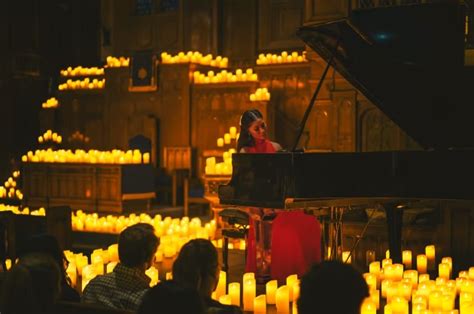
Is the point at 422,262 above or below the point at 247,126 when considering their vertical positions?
below

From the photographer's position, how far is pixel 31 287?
2803 mm

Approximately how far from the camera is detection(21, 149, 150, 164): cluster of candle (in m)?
11.1

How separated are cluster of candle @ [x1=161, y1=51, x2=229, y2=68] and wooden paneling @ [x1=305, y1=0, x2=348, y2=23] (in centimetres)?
288

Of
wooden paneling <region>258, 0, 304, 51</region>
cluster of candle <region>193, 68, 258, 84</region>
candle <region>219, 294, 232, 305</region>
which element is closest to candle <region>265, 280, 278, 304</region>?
candle <region>219, 294, 232, 305</region>

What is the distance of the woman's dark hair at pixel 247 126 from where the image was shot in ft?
21.1

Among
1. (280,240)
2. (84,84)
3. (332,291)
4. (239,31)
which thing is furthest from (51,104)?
(332,291)

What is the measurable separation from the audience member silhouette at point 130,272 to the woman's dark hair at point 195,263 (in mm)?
610

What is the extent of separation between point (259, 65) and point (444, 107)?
6.59m

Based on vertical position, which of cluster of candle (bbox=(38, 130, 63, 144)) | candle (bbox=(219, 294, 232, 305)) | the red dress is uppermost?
cluster of candle (bbox=(38, 130, 63, 144))

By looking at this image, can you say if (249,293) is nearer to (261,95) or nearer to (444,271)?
(444,271)

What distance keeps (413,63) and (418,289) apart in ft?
5.85

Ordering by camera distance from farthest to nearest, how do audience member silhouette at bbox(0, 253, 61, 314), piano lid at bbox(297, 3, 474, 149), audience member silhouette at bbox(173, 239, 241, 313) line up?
piano lid at bbox(297, 3, 474, 149)
audience member silhouette at bbox(173, 239, 241, 313)
audience member silhouette at bbox(0, 253, 61, 314)

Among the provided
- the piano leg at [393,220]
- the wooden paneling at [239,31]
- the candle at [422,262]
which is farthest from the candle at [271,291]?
the wooden paneling at [239,31]

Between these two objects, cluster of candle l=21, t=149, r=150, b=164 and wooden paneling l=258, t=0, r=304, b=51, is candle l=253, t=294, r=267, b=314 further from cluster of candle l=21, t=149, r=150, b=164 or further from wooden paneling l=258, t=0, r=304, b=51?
wooden paneling l=258, t=0, r=304, b=51
